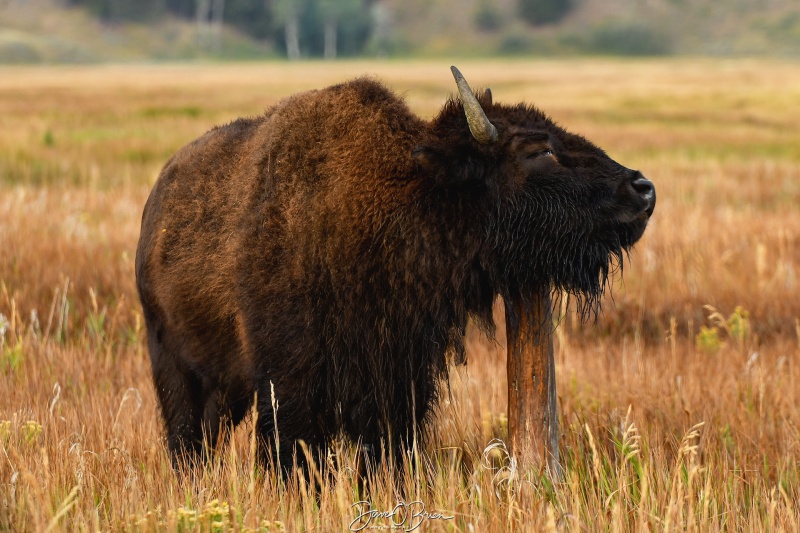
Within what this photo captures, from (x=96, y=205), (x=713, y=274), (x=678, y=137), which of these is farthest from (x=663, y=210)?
(x=678, y=137)

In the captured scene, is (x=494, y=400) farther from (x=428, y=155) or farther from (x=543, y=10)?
(x=543, y=10)

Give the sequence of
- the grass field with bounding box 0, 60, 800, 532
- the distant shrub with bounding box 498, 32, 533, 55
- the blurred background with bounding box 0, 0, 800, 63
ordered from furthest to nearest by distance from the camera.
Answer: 1. the distant shrub with bounding box 498, 32, 533, 55
2. the blurred background with bounding box 0, 0, 800, 63
3. the grass field with bounding box 0, 60, 800, 532

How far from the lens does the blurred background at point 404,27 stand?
124m

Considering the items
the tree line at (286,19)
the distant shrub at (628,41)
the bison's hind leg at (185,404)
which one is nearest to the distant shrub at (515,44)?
the tree line at (286,19)

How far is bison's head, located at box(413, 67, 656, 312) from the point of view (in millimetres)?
3646

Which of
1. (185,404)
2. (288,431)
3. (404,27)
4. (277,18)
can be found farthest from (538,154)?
(404,27)

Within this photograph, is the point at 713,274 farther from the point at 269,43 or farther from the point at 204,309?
the point at 269,43

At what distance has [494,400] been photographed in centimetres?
470

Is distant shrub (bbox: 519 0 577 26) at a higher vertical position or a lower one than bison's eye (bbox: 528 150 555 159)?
higher

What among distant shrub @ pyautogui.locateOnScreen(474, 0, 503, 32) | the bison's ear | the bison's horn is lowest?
the bison's ear

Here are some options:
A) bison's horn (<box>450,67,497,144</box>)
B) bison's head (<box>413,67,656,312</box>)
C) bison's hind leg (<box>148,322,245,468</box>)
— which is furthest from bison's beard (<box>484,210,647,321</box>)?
bison's hind leg (<box>148,322,245,468</box>)

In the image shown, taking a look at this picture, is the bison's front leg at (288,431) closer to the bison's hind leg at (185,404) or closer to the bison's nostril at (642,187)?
the bison's hind leg at (185,404)

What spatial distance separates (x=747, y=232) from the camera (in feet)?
31.6

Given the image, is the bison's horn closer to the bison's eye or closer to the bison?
the bison
